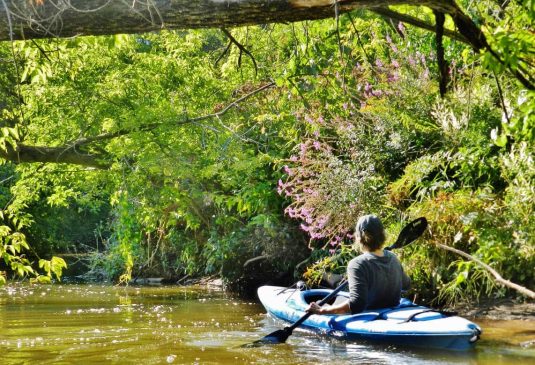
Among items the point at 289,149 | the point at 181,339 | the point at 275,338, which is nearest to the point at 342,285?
the point at 275,338

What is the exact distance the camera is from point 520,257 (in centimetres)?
754

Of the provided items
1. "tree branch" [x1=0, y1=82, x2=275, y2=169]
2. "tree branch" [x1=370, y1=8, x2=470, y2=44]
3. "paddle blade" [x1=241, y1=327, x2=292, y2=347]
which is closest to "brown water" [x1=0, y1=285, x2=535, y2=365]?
"paddle blade" [x1=241, y1=327, x2=292, y2=347]

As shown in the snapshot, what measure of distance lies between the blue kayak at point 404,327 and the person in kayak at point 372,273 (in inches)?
4.2

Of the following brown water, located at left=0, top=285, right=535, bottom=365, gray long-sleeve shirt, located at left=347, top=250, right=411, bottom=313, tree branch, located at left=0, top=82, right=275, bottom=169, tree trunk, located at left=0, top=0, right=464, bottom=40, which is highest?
tree trunk, located at left=0, top=0, right=464, bottom=40

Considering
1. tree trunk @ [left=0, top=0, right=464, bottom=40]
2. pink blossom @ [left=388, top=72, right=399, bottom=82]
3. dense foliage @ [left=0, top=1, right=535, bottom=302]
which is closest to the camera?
→ tree trunk @ [left=0, top=0, right=464, bottom=40]

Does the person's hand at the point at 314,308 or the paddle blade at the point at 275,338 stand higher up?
the person's hand at the point at 314,308

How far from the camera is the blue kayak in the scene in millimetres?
5988

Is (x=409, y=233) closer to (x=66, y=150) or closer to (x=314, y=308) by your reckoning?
(x=314, y=308)

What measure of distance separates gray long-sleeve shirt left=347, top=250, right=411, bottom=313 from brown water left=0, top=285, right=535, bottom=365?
16.9 inches

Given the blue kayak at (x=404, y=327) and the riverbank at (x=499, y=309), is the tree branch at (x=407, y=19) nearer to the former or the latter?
the blue kayak at (x=404, y=327)

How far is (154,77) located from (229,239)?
302 centimetres

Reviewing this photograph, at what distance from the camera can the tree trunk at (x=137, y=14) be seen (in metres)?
3.10

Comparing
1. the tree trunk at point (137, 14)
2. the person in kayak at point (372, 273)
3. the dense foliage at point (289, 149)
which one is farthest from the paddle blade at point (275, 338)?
the tree trunk at point (137, 14)

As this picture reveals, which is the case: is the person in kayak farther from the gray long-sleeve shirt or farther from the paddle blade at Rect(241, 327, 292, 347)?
the paddle blade at Rect(241, 327, 292, 347)
